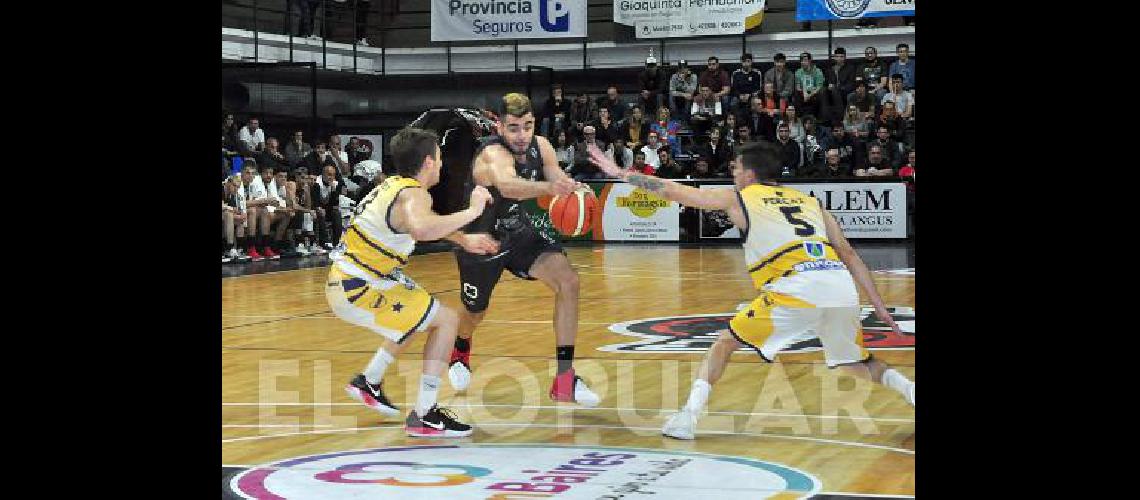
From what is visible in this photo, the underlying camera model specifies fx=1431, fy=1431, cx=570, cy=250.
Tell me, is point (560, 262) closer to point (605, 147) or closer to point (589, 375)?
point (589, 375)

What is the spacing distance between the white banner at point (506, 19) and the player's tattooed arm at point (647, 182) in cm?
2065

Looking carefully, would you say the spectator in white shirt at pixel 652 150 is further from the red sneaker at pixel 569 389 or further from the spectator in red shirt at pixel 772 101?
Result: the red sneaker at pixel 569 389

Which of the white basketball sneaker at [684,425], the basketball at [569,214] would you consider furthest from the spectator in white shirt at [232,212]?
the white basketball sneaker at [684,425]

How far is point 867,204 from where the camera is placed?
2291 cm

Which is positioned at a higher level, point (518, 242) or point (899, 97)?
point (899, 97)

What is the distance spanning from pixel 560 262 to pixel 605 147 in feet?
54.5

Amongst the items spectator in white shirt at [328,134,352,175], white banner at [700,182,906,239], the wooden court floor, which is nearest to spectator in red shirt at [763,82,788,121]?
white banner at [700,182,906,239]

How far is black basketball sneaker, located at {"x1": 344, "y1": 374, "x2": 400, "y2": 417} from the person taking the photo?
24.0 feet

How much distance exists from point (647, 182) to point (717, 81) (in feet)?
60.8

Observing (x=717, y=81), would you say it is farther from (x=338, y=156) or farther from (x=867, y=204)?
(x=338, y=156)

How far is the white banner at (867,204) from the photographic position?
22750 mm

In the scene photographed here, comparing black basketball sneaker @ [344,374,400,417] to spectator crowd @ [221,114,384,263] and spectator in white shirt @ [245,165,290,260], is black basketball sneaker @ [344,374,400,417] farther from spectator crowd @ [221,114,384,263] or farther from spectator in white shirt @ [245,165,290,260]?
spectator in white shirt @ [245,165,290,260]

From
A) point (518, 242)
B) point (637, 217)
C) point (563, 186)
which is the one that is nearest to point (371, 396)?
point (518, 242)
